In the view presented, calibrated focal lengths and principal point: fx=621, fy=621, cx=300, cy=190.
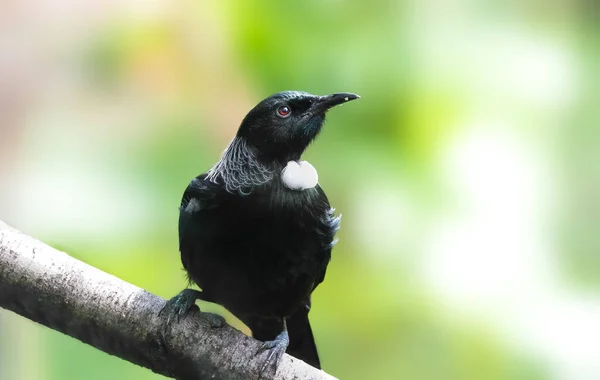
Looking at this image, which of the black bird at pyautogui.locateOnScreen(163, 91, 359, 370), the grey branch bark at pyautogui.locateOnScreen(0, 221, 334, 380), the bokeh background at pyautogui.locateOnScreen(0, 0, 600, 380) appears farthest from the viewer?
the bokeh background at pyautogui.locateOnScreen(0, 0, 600, 380)

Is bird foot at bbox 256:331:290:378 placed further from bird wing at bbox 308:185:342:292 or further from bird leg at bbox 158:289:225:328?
bird wing at bbox 308:185:342:292

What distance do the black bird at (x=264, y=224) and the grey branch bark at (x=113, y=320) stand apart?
0.05 m

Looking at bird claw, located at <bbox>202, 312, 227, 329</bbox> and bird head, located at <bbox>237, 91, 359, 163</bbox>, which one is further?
bird head, located at <bbox>237, 91, 359, 163</bbox>

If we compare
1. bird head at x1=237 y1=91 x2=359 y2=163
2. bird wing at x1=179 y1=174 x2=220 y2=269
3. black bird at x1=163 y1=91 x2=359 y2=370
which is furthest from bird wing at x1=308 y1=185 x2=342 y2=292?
bird wing at x1=179 y1=174 x2=220 y2=269

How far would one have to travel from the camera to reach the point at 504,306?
1851 mm

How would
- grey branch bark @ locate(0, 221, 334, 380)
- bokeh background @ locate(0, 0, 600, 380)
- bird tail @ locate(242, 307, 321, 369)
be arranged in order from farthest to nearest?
bokeh background @ locate(0, 0, 600, 380) → bird tail @ locate(242, 307, 321, 369) → grey branch bark @ locate(0, 221, 334, 380)

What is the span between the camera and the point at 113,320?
1.21 m

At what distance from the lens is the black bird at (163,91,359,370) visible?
1326mm

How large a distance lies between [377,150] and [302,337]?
642 mm

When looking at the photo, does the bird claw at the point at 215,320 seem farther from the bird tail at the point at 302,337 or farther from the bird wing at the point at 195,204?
the bird tail at the point at 302,337

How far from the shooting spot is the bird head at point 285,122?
142cm

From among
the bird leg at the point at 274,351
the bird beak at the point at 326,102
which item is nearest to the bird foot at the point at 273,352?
the bird leg at the point at 274,351

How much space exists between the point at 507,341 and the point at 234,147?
1.00 meters

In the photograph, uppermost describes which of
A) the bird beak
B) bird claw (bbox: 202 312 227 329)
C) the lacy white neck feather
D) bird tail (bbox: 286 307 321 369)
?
the bird beak
